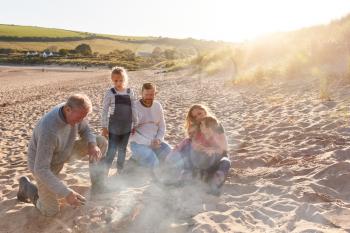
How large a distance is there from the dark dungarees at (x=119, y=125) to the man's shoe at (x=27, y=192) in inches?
41.8

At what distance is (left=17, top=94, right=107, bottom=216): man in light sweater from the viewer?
3869 mm

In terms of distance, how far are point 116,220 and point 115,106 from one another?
1746 millimetres

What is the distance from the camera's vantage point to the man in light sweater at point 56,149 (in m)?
3.87

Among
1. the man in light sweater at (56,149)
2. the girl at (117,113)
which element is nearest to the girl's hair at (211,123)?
the girl at (117,113)

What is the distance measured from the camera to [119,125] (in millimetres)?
5629

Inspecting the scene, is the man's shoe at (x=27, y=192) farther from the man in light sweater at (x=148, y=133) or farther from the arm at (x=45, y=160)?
the man in light sweater at (x=148, y=133)

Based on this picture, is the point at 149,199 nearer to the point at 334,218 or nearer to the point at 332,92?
the point at 334,218

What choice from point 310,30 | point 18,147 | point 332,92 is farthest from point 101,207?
point 310,30

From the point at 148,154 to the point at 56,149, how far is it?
1.79m

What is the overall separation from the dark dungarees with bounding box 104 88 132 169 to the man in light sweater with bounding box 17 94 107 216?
82 centimetres

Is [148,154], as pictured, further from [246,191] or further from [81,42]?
[81,42]

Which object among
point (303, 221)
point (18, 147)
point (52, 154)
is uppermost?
point (52, 154)

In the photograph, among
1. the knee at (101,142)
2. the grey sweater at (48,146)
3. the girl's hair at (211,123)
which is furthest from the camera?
the girl's hair at (211,123)

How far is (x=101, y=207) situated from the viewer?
458 cm
